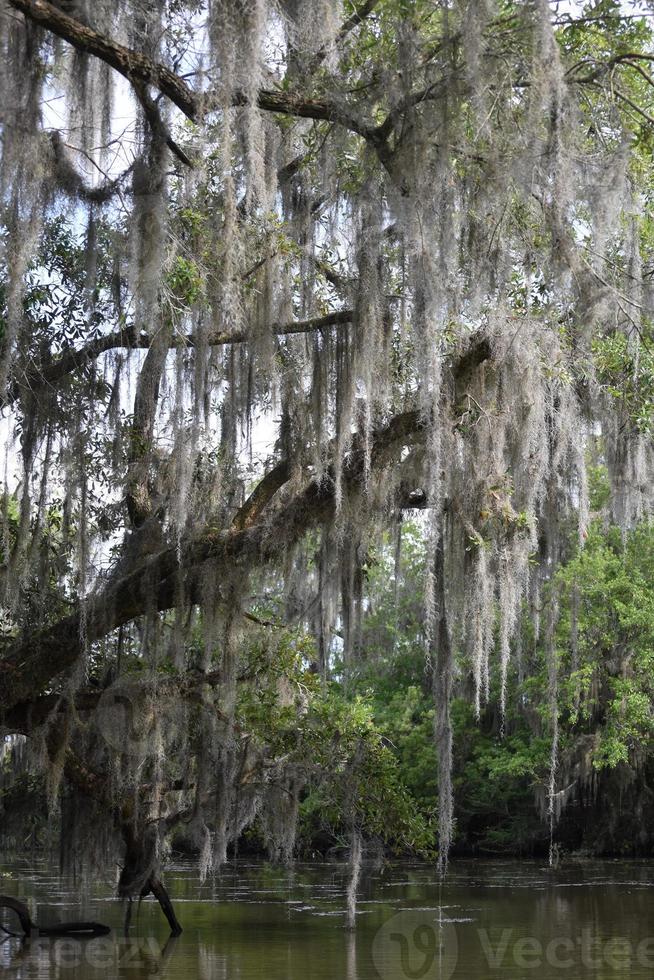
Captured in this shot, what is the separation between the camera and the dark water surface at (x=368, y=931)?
9.07m

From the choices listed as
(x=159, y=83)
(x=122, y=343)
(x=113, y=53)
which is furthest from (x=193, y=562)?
(x=113, y=53)

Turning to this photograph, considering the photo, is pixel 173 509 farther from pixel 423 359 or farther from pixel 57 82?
pixel 57 82

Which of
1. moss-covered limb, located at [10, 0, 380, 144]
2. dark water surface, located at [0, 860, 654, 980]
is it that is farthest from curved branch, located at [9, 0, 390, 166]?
dark water surface, located at [0, 860, 654, 980]

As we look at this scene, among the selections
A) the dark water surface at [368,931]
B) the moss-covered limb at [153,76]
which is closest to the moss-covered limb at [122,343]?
the moss-covered limb at [153,76]

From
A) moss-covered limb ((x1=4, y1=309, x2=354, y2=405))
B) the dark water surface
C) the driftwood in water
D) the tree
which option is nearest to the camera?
the tree

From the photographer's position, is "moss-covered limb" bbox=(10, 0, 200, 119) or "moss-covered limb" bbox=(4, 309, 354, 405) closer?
"moss-covered limb" bbox=(10, 0, 200, 119)

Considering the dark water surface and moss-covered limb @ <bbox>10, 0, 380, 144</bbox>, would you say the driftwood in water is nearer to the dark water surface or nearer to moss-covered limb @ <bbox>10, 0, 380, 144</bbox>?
the dark water surface

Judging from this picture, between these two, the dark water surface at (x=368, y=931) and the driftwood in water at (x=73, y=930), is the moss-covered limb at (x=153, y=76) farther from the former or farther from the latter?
the driftwood in water at (x=73, y=930)

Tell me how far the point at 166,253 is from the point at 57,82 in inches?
45.5

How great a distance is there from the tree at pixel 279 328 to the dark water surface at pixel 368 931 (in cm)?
101

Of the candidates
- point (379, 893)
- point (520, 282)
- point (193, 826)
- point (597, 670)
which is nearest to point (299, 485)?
point (520, 282)

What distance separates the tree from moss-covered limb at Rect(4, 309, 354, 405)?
0.10 feet

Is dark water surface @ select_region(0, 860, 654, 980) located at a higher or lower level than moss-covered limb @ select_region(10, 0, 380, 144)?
lower

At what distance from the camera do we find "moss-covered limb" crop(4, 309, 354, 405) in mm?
8312
